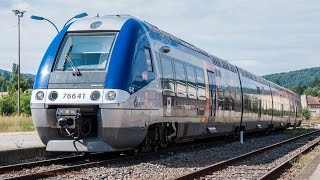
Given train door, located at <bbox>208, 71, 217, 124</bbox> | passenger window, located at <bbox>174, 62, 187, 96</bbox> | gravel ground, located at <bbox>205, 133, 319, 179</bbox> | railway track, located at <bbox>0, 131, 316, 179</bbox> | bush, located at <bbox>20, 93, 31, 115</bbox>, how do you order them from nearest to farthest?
railway track, located at <bbox>0, 131, 316, 179</bbox>, gravel ground, located at <bbox>205, 133, 319, 179</bbox>, passenger window, located at <bbox>174, 62, 187, 96</bbox>, train door, located at <bbox>208, 71, 217, 124</bbox>, bush, located at <bbox>20, 93, 31, 115</bbox>

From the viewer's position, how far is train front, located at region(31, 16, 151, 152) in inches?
462

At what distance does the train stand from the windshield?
Result: 0.02 m

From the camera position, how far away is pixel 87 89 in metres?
11.9

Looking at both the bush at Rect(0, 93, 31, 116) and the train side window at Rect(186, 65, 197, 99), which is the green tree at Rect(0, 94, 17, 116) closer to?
the bush at Rect(0, 93, 31, 116)

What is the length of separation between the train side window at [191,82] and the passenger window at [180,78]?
47 cm

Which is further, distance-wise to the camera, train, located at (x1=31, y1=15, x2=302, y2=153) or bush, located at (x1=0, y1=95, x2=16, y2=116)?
bush, located at (x1=0, y1=95, x2=16, y2=116)

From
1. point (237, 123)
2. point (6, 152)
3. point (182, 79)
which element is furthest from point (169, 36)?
point (237, 123)

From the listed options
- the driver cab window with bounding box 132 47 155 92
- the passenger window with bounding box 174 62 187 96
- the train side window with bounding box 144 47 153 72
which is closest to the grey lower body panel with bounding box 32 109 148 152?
the driver cab window with bounding box 132 47 155 92

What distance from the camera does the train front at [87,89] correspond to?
38.5 ft

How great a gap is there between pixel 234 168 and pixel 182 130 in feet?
9.87

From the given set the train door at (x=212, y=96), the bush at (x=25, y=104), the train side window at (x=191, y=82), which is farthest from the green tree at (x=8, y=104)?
the train side window at (x=191, y=82)

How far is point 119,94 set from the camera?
11695 millimetres

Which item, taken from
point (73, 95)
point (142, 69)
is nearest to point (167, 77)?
point (142, 69)

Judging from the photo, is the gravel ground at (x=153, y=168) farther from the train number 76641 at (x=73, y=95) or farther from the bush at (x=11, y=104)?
the bush at (x=11, y=104)
